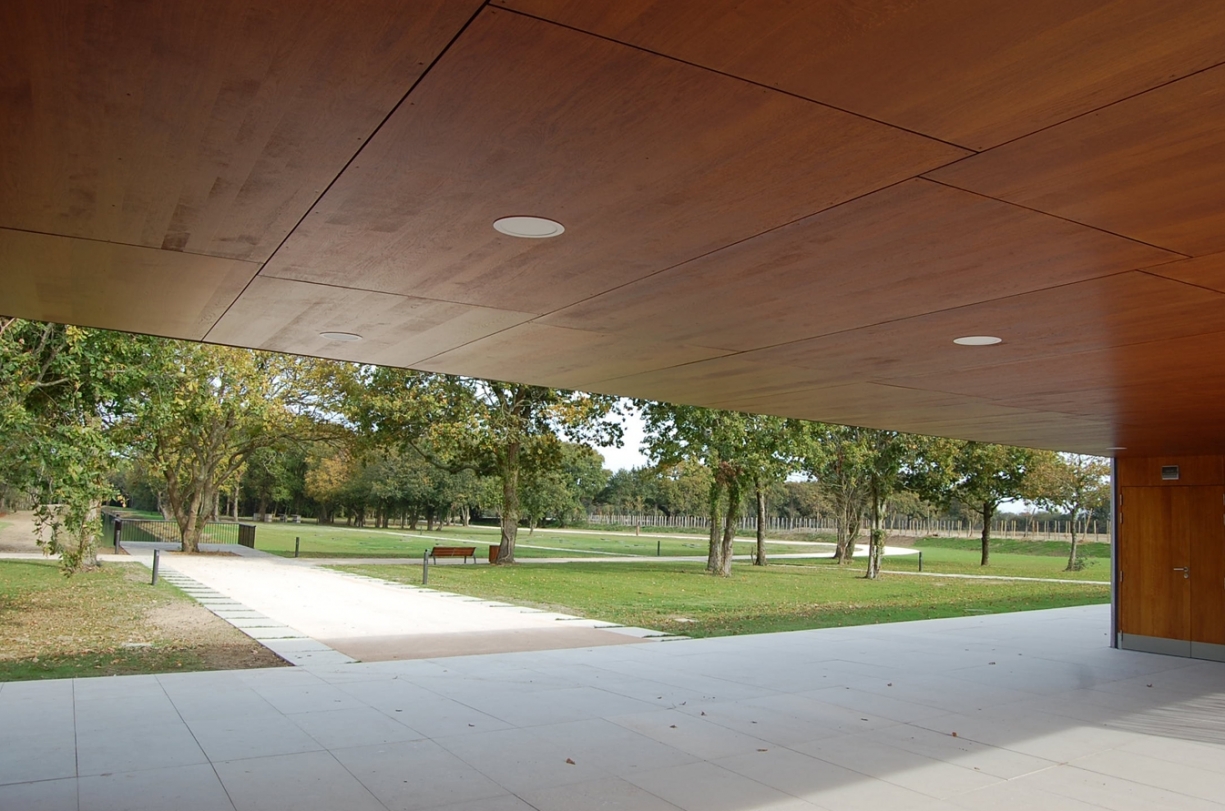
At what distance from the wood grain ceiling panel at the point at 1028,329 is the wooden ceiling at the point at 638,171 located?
0.12 ft

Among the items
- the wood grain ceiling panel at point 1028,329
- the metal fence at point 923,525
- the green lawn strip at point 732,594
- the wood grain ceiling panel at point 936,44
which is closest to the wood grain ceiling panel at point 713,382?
the wood grain ceiling panel at point 1028,329

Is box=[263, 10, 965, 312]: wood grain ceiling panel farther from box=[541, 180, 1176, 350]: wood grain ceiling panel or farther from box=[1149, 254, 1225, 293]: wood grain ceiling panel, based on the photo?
box=[1149, 254, 1225, 293]: wood grain ceiling panel

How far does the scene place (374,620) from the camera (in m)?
14.3

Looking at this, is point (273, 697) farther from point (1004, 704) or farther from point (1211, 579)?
point (1211, 579)

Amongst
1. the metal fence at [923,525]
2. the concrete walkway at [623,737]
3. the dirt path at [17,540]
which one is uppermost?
the metal fence at [923,525]

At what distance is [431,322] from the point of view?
21.4 feet

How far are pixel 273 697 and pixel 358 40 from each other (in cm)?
715

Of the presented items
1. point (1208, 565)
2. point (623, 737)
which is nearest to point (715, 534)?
point (1208, 565)

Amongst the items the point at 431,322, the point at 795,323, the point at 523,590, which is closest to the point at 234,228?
the point at 431,322

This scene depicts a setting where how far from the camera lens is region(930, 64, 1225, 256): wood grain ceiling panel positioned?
2.85 metres

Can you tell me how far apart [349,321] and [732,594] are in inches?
628

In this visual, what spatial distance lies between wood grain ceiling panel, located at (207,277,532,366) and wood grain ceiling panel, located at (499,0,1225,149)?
11.7ft

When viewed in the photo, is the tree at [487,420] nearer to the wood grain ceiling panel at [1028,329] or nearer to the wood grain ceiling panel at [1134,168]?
the wood grain ceiling panel at [1028,329]

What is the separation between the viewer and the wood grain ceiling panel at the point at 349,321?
5867 millimetres
